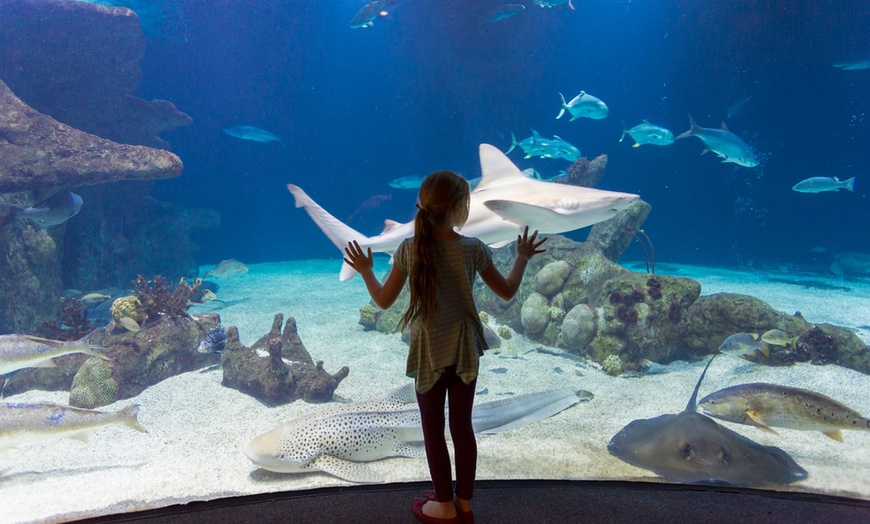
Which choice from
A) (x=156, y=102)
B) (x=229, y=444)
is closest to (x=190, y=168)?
(x=156, y=102)

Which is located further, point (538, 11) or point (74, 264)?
point (538, 11)

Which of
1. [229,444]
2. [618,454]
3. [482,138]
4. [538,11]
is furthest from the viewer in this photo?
[482,138]

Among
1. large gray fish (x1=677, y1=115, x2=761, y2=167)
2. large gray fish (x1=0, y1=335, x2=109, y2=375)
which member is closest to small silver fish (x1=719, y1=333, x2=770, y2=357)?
large gray fish (x1=677, y1=115, x2=761, y2=167)

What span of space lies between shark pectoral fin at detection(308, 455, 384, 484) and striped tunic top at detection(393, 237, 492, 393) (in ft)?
3.17

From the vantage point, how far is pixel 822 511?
77.3 inches

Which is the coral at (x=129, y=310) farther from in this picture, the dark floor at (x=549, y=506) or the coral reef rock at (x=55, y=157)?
the dark floor at (x=549, y=506)

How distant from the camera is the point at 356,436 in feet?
8.62

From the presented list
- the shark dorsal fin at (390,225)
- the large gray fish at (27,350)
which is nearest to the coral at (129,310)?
the large gray fish at (27,350)

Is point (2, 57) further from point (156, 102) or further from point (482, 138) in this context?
point (482, 138)

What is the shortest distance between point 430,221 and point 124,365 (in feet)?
15.4

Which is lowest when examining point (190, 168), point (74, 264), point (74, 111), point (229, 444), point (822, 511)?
point (229, 444)

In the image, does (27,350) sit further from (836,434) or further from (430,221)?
(836,434)

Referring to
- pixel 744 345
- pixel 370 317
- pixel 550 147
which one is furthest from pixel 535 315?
pixel 550 147

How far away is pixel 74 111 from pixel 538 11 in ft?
62.1
